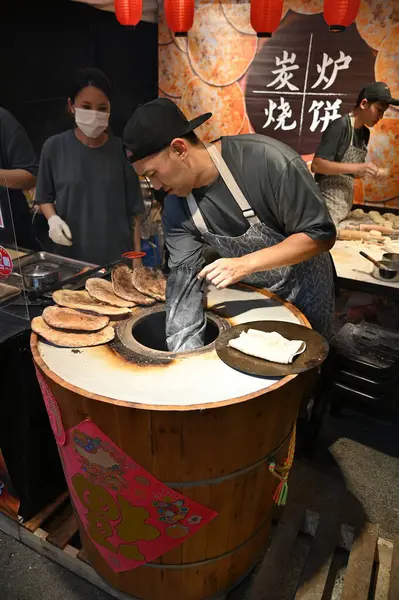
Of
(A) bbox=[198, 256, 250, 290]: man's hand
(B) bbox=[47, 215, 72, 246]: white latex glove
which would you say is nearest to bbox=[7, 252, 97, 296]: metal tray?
(B) bbox=[47, 215, 72, 246]: white latex glove

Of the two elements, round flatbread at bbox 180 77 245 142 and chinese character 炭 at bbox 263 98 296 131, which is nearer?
chinese character 炭 at bbox 263 98 296 131

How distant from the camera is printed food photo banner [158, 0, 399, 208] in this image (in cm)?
648

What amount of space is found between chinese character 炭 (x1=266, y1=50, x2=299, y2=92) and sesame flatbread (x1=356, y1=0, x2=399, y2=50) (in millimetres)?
1018

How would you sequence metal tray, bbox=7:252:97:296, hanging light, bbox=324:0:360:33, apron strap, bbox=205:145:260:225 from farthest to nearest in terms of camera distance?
1. hanging light, bbox=324:0:360:33
2. metal tray, bbox=7:252:97:296
3. apron strap, bbox=205:145:260:225

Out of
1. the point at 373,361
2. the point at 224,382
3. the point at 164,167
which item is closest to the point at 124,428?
the point at 224,382

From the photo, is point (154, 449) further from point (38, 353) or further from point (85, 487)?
point (38, 353)

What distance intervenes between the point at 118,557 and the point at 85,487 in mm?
491

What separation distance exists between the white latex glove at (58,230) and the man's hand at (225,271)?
235 centimetres

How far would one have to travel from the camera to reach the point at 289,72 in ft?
23.2

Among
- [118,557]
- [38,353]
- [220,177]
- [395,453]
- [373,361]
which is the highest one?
[220,177]

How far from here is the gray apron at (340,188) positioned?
18.1 ft

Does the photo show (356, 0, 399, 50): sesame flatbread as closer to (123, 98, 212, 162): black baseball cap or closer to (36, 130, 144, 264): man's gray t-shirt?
(36, 130, 144, 264): man's gray t-shirt

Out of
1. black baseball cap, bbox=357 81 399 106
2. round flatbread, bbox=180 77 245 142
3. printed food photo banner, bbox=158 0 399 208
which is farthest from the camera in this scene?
round flatbread, bbox=180 77 245 142

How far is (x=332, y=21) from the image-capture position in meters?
4.99
